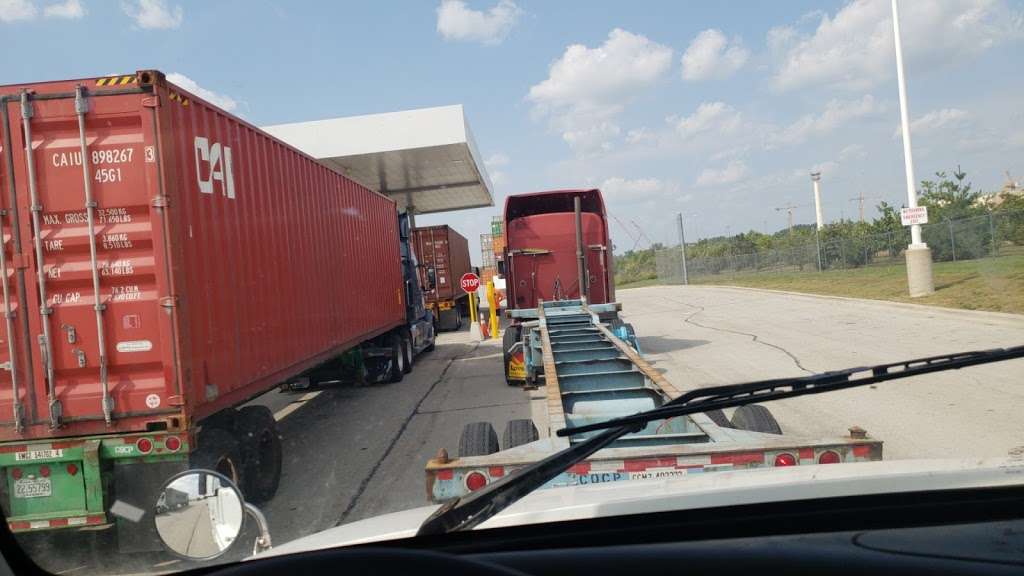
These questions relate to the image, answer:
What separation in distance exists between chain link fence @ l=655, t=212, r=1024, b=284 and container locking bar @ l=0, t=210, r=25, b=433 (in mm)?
16025

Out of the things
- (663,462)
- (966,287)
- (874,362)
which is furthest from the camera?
(966,287)

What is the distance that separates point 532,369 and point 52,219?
6.90m

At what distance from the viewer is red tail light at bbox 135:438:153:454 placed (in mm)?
5039

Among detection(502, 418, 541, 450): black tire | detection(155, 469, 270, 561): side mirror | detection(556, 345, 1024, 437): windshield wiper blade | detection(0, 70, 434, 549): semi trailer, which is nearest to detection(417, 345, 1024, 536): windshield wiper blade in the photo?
detection(556, 345, 1024, 437): windshield wiper blade

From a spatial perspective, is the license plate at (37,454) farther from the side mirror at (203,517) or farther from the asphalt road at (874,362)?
the asphalt road at (874,362)

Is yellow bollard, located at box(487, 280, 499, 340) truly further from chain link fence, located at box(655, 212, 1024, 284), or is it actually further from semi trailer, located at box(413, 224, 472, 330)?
chain link fence, located at box(655, 212, 1024, 284)

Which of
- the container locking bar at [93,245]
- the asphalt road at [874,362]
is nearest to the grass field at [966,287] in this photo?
the asphalt road at [874,362]

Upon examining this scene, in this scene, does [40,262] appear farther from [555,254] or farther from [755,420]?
[555,254]

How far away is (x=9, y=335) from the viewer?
199 inches

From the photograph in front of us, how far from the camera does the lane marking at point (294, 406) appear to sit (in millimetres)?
10188

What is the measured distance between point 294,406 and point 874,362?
7894 millimetres

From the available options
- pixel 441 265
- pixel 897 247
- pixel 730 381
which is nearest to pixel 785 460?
pixel 730 381

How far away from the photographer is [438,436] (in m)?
7.96

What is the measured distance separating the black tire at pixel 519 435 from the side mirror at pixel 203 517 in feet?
8.27
